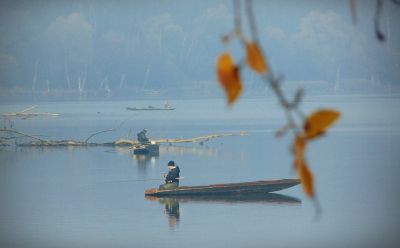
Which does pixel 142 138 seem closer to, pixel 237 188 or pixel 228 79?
pixel 237 188

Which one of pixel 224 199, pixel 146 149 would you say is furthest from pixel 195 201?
pixel 146 149

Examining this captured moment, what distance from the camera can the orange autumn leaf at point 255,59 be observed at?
2.42ft

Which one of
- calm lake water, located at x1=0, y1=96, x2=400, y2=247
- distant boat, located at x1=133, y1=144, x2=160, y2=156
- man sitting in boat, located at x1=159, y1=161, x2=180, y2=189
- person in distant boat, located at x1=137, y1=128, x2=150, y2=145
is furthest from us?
distant boat, located at x1=133, y1=144, x2=160, y2=156

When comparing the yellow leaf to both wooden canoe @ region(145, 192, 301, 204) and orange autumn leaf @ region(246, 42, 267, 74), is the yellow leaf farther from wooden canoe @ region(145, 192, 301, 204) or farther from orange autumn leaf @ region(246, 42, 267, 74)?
wooden canoe @ region(145, 192, 301, 204)

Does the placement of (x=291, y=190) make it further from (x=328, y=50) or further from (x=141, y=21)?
(x=141, y=21)

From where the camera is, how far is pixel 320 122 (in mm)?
775

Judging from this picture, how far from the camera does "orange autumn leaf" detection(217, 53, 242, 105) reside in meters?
0.77

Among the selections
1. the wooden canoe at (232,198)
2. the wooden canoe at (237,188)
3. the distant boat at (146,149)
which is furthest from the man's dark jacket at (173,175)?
the distant boat at (146,149)

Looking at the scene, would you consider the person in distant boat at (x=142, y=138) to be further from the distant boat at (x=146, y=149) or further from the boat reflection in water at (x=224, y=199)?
the boat reflection in water at (x=224, y=199)

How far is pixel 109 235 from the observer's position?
15.2m

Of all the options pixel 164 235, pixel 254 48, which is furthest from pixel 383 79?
pixel 254 48

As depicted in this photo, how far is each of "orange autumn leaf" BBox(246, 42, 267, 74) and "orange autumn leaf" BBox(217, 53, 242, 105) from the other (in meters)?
0.02

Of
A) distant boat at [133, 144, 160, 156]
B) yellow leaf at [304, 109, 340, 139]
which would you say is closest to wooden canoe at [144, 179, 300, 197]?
distant boat at [133, 144, 160, 156]

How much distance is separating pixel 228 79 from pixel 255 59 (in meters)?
0.04
